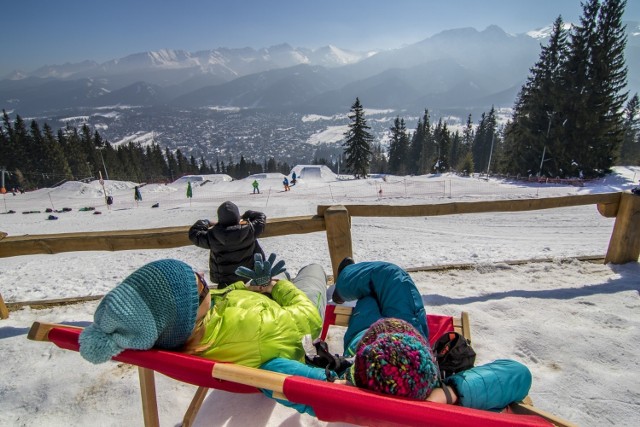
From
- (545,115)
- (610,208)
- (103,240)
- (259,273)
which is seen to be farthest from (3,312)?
(545,115)

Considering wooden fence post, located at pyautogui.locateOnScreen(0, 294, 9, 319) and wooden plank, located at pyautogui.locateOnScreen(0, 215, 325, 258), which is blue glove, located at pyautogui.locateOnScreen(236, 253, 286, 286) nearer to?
wooden plank, located at pyautogui.locateOnScreen(0, 215, 325, 258)

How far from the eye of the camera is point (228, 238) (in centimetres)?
373

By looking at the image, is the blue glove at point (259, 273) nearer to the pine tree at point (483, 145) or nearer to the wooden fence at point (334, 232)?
the wooden fence at point (334, 232)

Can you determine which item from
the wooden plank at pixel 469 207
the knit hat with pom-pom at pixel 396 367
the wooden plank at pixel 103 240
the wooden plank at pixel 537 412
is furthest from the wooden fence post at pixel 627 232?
the knit hat with pom-pom at pixel 396 367

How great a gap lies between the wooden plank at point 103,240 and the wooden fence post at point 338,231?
439mm

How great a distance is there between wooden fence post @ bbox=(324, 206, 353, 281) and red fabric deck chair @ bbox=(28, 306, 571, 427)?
2579mm

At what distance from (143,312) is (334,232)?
9.71ft

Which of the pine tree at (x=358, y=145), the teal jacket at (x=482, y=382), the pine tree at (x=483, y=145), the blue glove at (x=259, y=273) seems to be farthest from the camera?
the pine tree at (x=483, y=145)

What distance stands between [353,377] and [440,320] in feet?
5.64

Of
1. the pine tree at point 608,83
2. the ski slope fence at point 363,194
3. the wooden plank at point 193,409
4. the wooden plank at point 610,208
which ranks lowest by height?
the ski slope fence at point 363,194

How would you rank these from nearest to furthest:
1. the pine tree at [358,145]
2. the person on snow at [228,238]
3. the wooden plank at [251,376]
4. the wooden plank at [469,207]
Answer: the wooden plank at [251,376], the person on snow at [228,238], the wooden plank at [469,207], the pine tree at [358,145]

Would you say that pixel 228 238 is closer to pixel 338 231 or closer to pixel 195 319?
pixel 338 231

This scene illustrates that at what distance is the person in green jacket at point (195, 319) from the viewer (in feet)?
5.08

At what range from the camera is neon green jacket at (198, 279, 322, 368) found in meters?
1.96
